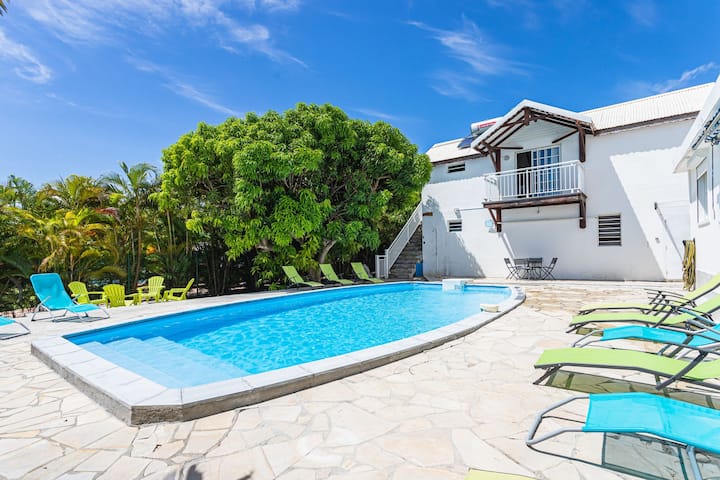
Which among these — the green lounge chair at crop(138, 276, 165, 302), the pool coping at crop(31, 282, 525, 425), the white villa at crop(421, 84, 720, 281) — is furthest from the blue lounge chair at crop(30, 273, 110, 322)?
the white villa at crop(421, 84, 720, 281)

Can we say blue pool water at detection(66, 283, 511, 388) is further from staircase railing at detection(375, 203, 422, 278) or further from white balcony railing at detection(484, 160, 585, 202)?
staircase railing at detection(375, 203, 422, 278)

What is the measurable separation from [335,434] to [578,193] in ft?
47.1

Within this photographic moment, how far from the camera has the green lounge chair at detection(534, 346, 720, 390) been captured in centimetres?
263

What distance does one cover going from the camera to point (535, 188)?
1531cm

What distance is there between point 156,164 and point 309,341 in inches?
424

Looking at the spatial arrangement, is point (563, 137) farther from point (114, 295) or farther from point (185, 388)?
point (114, 295)

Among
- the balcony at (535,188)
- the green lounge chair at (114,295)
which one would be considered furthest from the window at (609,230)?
the green lounge chair at (114,295)

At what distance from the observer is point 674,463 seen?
2236 mm

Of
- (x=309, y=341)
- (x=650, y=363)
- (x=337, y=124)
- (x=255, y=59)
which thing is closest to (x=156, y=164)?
(x=255, y=59)

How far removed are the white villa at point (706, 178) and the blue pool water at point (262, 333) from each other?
4.84m

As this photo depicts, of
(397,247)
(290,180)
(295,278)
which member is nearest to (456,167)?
(397,247)

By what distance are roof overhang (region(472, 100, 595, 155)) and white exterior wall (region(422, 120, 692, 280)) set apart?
0.57m

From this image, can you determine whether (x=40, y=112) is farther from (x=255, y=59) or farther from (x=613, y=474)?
(x=613, y=474)

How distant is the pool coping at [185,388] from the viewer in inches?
118
